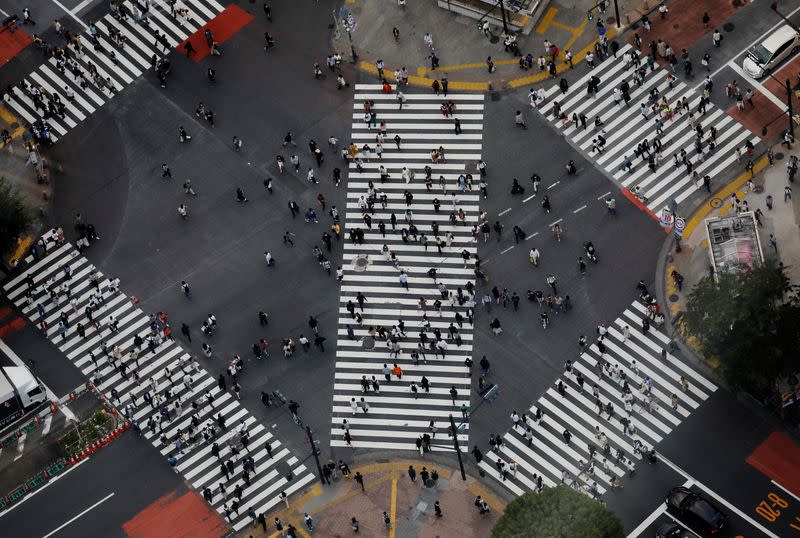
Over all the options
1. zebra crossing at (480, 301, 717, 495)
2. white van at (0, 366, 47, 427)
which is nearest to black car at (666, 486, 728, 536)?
zebra crossing at (480, 301, 717, 495)

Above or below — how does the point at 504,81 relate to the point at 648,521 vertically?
above

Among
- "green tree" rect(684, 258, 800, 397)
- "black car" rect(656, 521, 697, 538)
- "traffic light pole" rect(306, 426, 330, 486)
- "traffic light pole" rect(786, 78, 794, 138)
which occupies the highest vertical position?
"traffic light pole" rect(786, 78, 794, 138)

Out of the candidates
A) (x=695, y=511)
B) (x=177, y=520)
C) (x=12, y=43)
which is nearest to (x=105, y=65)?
(x=12, y=43)

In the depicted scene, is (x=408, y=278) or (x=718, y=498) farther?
(x=408, y=278)

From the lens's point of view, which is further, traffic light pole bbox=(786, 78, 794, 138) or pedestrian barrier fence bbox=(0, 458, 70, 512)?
traffic light pole bbox=(786, 78, 794, 138)

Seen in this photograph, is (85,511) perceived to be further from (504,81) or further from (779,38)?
(779,38)

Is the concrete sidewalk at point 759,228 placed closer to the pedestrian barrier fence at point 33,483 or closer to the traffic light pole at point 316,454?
the traffic light pole at point 316,454

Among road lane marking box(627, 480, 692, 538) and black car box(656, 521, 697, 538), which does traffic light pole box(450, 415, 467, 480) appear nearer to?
road lane marking box(627, 480, 692, 538)
